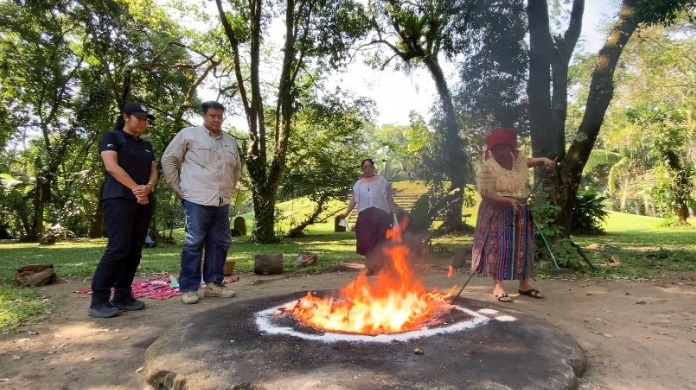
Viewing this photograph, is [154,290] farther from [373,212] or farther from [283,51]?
[283,51]

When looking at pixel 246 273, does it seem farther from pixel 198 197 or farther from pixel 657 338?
pixel 657 338

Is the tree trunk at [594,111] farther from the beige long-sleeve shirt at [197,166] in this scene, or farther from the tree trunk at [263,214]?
the tree trunk at [263,214]

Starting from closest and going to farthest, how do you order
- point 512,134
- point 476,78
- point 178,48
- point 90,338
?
point 90,338 → point 512,134 → point 476,78 → point 178,48

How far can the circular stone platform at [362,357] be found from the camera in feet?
7.12

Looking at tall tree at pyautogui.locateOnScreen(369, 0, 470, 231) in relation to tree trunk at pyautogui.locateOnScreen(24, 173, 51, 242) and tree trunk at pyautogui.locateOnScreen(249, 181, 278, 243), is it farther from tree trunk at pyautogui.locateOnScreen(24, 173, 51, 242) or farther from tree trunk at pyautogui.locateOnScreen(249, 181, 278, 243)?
tree trunk at pyautogui.locateOnScreen(24, 173, 51, 242)

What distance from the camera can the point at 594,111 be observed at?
7.20 metres

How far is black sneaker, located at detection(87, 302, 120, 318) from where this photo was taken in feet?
12.4

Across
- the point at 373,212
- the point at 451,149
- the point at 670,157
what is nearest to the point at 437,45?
the point at 451,149

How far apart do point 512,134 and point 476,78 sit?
5.91 meters

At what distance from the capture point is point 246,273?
6.68 meters

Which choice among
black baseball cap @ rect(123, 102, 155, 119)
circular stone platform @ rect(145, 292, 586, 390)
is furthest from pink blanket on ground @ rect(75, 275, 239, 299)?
black baseball cap @ rect(123, 102, 155, 119)

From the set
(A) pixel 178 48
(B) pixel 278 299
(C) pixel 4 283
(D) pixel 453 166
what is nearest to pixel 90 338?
(B) pixel 278 299

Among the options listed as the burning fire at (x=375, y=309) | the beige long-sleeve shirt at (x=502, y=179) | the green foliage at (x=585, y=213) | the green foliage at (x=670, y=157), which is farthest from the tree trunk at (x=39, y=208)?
the green foliage at (x=670, y=157)

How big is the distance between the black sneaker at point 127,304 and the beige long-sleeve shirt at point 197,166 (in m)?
1.04
